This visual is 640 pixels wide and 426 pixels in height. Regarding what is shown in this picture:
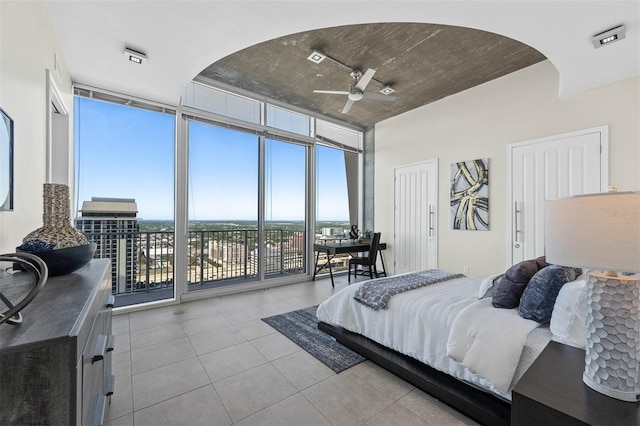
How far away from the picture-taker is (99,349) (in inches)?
42.8

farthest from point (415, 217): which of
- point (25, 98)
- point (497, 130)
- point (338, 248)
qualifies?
point (25, 98)

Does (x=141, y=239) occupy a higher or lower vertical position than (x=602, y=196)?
lower

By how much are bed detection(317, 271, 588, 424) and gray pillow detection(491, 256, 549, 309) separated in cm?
5

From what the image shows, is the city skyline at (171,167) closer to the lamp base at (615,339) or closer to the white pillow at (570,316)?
the white pillow at (570,316)

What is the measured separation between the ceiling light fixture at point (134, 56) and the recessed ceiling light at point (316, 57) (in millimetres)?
1727

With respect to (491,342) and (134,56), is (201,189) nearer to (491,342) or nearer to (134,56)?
(134,56)

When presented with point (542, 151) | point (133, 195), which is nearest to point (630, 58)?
point (542, 151)

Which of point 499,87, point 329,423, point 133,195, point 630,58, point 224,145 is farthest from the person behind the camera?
point 224,145

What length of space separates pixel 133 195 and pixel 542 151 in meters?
5.19

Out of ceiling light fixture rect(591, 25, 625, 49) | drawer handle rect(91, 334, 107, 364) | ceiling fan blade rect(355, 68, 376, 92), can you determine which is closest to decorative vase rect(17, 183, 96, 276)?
drawer handle rect(91, 334, 107, 364)

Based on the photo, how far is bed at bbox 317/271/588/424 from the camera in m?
1.55

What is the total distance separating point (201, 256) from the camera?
4441 mm

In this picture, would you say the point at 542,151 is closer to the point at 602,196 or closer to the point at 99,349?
the point at 602,196

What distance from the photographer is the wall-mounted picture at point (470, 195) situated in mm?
4046
